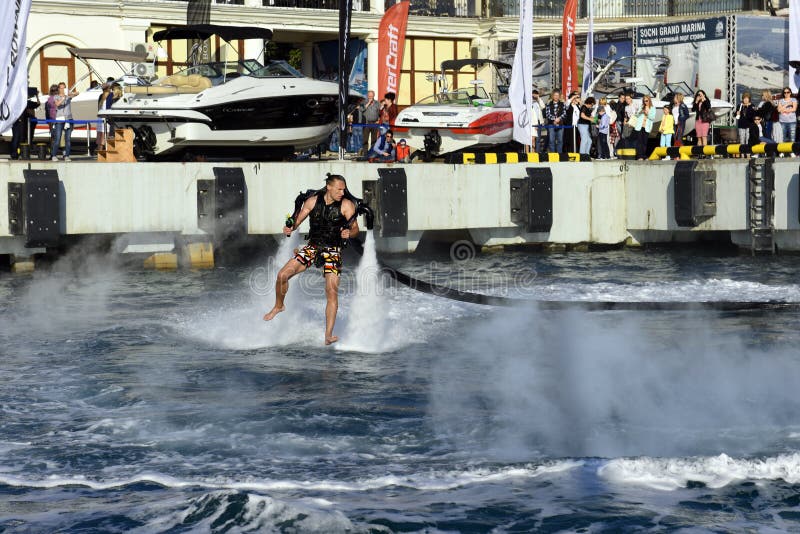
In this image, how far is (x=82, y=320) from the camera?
51.6 feet

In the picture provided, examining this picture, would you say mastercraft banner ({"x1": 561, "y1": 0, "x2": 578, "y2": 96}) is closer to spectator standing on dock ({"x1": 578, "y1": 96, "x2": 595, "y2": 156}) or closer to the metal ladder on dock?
spectator standing on dock ({"x1": 578, "y1": 96, "x2": 595, "y2": 156})

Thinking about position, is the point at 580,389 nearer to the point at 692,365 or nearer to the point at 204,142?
the point at 692,365

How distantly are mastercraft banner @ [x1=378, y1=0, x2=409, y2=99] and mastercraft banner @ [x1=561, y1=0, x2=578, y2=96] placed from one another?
4.57 meters

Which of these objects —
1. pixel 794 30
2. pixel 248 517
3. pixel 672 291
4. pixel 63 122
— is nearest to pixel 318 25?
pixel 63 122

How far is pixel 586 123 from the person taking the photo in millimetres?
26188

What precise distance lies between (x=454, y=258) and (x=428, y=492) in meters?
15.9

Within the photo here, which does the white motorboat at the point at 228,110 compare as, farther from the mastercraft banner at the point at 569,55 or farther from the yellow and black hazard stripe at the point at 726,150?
the mastercraft banner at the point at 569,55

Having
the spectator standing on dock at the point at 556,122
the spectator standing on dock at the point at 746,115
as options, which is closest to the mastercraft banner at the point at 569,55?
the spectator standing on dock at the point at 556,122

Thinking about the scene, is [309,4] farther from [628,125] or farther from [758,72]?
[628,125]

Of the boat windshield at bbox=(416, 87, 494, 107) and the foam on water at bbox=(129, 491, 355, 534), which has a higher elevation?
the boat windshield at bbox=(416, 87, 494, 107)

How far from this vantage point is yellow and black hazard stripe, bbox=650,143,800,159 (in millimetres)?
22878

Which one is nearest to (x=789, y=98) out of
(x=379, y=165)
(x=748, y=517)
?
(x=379, y=165)

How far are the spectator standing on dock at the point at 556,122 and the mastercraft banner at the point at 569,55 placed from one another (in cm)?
563

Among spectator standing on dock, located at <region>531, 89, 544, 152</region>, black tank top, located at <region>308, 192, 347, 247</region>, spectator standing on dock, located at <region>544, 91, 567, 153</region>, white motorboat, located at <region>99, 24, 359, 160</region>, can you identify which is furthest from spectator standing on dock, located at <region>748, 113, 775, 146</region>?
A: black tank top, located at <region>308, 192, 347, 247</region>
